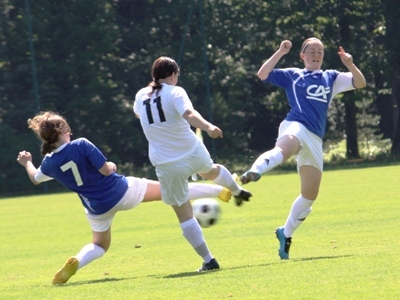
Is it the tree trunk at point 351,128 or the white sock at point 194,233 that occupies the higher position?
the white sock at point 194,233

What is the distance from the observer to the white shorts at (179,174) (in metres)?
7.71

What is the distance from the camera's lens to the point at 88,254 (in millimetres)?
8164

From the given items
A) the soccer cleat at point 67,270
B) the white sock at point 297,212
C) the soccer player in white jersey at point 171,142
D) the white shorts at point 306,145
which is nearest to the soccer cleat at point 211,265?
the soccer player in white jersey at point 171,142

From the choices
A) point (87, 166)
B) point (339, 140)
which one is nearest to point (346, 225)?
point (87, 166)

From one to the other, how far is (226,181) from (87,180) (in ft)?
3.82

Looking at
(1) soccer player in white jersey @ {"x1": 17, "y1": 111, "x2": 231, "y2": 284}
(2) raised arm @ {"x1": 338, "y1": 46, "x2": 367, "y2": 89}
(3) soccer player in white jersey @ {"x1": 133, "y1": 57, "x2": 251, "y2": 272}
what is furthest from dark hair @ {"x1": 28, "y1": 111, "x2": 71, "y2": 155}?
(2) raised arm @ {"x1": 338, "y1": 46, "x2": 367, "y2": 89}

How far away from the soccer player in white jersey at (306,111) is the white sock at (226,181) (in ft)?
1.17

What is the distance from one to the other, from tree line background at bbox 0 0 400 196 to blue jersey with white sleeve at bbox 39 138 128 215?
18452mm

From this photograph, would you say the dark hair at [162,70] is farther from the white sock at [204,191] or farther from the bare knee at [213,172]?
the white sock at [204,191]

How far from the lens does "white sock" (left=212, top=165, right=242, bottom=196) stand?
823 cm

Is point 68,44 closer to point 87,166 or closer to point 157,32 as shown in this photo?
point 157,32

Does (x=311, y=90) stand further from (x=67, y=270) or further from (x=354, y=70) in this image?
(x=67, y=270)

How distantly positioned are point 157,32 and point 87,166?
23376 mm

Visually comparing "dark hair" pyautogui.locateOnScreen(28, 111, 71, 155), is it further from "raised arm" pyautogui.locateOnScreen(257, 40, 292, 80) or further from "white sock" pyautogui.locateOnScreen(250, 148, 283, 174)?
"raised arm" pyautogui.locateOnScreen(257, 40, 292, 80)
